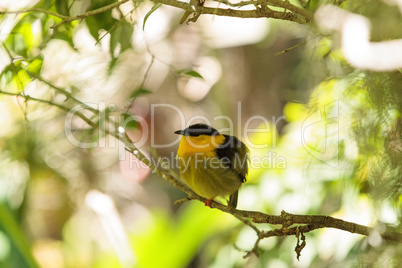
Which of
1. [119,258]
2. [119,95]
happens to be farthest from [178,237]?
[119,95]

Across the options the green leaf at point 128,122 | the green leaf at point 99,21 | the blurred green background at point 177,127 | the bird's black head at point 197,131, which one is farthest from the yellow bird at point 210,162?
the green leaf at point 99,21

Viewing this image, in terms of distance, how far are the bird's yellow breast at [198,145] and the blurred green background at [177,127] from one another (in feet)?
1.22

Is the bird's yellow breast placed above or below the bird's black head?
below

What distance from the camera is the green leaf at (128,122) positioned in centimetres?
203

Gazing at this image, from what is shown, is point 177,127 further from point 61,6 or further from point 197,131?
point 61,6

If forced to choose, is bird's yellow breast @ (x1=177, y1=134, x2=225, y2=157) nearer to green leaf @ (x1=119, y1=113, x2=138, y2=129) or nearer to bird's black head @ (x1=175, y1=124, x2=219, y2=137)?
bird's black head @ (x1=175, y1=124, x2=219, y2=137)

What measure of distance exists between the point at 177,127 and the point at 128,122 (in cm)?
271

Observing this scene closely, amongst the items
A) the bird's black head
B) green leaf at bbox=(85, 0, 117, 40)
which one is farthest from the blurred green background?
the bird's black head

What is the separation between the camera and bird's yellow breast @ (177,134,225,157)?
260 centimetres

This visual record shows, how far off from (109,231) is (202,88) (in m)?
1.96

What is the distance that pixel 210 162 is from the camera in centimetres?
252

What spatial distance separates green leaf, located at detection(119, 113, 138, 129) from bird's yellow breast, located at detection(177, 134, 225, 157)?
21.7 inches

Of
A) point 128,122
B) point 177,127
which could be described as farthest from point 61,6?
point 177,127

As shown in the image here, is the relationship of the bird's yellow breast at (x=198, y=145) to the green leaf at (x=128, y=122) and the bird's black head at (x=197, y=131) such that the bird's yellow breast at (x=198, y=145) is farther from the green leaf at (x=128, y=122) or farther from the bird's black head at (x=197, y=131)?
the green leaf at (x=128, y=122)
